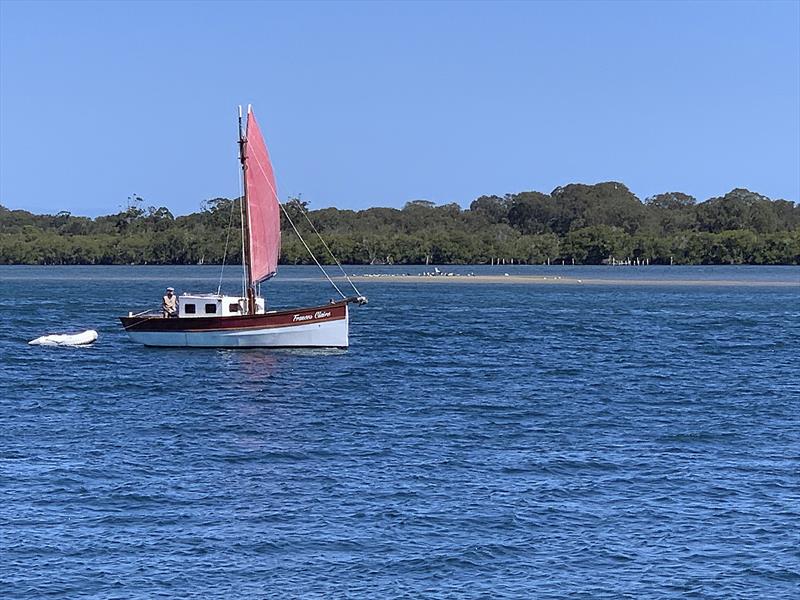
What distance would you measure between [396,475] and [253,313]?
30860 millimetres

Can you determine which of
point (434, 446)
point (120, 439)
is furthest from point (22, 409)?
point (434, 446)

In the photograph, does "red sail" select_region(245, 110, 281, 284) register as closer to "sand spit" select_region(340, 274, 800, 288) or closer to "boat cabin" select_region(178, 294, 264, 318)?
"boat cabin" select_region(178, 294, 264, 318)

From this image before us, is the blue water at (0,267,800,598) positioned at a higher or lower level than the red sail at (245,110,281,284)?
lower

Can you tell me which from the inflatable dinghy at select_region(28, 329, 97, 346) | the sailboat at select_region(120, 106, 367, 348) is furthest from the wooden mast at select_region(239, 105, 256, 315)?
the inflatable dinghy at select_region(28, 329, 97, 346)

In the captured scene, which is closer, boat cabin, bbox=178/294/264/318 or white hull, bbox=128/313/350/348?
white hull, bbox=128/313/350/348

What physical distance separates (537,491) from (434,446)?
6100 millimetres

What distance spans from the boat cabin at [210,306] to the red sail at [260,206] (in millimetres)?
1457

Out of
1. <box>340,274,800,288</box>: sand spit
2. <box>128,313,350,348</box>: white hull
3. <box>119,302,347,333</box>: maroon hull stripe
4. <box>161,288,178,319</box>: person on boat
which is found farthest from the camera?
<box>340,274,800,288</box>: sand spit

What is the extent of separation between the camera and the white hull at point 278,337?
5909cm

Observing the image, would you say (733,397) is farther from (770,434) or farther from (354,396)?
(354,396)

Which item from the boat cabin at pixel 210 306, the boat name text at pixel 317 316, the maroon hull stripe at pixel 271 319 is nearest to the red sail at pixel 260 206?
the boat cabin at pixel 210 306

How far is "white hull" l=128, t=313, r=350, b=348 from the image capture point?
59.1 metres

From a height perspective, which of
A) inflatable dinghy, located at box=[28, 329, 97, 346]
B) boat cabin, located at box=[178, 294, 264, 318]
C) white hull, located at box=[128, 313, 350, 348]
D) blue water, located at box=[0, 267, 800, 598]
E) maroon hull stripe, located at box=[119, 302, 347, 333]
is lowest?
blue water, located at box=[0, 267, 800, 598]

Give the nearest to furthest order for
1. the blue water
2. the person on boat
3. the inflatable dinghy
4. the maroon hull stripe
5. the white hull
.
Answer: the blue water < the maroon hull stripe < the white hull < the person on boat < the inflatable dinghy
